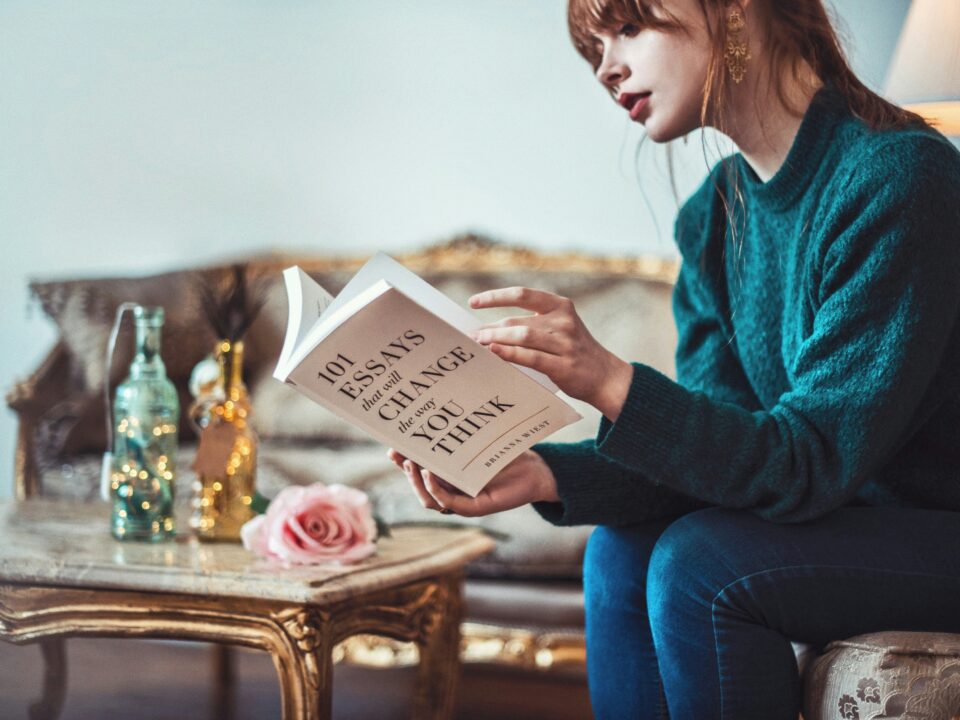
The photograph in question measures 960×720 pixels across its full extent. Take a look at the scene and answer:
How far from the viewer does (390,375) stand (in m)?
0.82

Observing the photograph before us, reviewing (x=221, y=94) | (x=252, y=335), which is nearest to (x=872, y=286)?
(x=252, y=335)

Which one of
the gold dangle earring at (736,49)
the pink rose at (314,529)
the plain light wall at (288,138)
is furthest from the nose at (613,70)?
the plain light wall at (288,138)

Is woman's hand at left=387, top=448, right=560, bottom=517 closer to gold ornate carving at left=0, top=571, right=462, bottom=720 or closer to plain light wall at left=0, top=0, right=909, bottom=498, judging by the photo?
gold ornate carving at left=0, top=571, right=462, bottom=720

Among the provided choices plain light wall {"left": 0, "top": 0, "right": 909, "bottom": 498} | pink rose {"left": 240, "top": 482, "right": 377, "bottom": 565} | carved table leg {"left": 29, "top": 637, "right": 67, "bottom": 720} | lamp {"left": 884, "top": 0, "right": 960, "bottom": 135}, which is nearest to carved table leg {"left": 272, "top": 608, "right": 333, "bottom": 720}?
pink rose {"left": 240, "top": 482, "right": 377, "bottom": 565}

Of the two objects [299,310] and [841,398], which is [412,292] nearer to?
[299,310]

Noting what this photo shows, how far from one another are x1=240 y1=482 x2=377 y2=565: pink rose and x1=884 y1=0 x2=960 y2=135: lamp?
1.10 metres

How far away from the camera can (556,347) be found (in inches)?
31.8

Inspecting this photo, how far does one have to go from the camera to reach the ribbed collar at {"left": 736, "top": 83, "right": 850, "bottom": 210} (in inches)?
39.4

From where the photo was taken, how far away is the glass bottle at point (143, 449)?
51.1 inches

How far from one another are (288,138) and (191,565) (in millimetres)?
2056

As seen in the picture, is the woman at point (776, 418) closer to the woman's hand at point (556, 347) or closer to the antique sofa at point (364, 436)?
the woman's hand at point (556, 347)

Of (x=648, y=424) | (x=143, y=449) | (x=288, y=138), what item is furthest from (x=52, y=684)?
(x=288, y=138)

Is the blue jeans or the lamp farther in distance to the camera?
the lamp

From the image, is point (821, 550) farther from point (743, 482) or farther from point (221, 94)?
point (221, 94)
